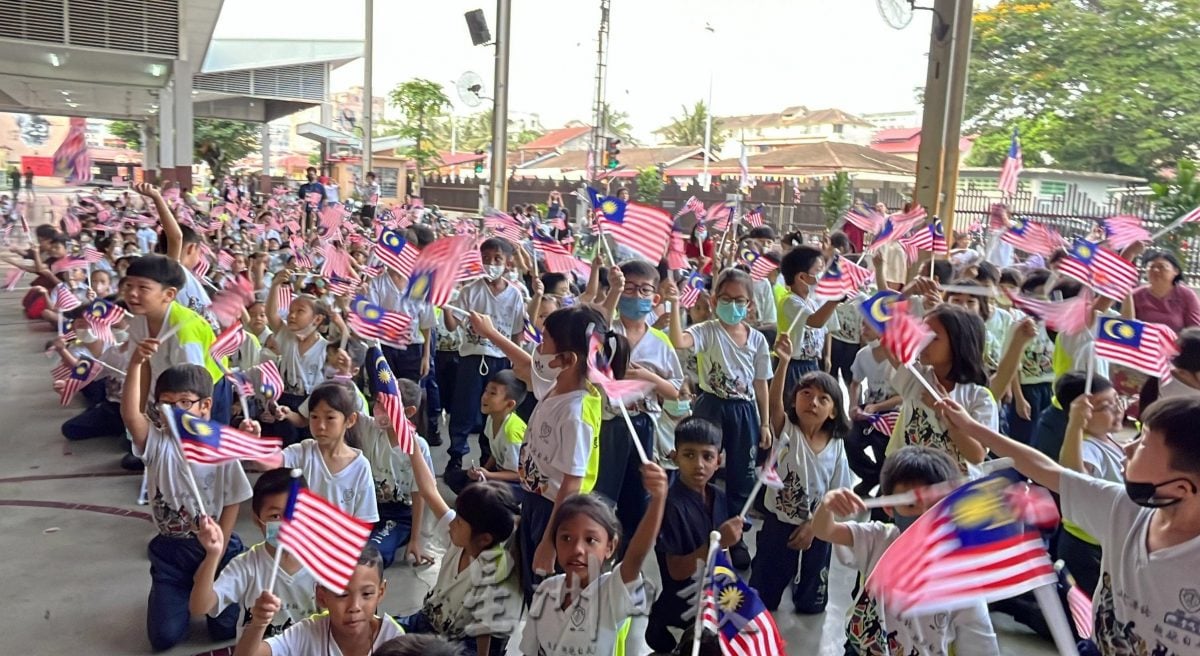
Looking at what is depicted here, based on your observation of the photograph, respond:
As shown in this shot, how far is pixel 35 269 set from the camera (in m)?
9.18

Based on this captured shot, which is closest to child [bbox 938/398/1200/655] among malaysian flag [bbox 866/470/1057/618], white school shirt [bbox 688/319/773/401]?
malaysian flag [bbox 866/470/1057/618]

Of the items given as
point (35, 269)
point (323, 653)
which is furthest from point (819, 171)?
point (323, 653)

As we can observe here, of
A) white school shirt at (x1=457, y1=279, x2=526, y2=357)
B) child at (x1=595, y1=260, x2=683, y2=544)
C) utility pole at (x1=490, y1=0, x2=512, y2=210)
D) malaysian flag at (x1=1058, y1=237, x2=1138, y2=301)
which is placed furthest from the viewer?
utility pole at (x1=490, y1=0, x2=512, y2=210)

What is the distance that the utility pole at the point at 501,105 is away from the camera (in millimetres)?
15000

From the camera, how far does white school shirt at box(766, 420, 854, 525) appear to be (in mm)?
3711

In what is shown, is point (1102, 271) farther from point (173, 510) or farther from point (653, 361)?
point (173, 510)

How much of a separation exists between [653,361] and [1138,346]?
74.3 inches

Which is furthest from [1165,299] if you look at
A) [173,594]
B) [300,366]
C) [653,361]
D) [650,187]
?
[650,187]

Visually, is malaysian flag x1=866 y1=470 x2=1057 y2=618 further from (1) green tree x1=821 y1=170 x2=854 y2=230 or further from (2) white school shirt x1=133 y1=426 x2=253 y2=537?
(1) green tree x1=821 y1=170 x2=854 y2=230

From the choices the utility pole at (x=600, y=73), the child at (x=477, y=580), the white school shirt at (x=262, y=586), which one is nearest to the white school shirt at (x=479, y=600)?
the child at (x=477, y=580)

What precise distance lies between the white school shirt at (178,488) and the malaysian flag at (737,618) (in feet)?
6.20

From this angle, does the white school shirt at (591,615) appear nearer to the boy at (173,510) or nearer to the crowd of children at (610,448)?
the crowd of children at (610,448)

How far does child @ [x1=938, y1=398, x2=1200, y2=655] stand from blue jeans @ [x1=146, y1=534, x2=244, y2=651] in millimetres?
2834

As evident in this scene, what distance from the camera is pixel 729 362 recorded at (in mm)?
4402
